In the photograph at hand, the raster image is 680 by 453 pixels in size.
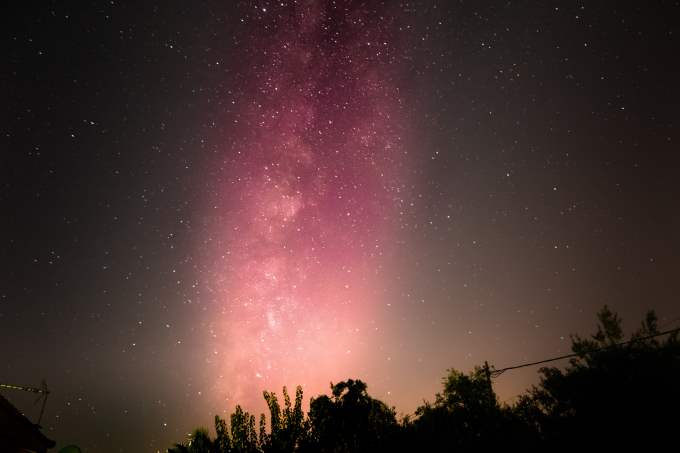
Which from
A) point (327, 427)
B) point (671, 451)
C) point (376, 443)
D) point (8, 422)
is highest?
point (8, 422)

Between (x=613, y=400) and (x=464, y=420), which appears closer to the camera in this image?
(x=613, y=400)

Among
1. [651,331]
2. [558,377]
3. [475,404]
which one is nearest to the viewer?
[558,377]

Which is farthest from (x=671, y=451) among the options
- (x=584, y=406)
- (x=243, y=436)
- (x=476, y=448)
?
(x=243, y=436)

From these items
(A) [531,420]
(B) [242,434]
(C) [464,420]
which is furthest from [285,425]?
(C) [464,420]

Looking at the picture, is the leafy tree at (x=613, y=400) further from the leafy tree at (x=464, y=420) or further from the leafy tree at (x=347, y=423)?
the leafy tree at (x=347, y=423)

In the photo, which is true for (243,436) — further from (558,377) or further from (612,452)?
(558,377)

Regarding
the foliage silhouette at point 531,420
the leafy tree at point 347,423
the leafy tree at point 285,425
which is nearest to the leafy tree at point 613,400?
the foliage silhouette at point 531,420

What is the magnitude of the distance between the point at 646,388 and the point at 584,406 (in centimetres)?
298

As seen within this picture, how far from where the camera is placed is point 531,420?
20125 millimetres

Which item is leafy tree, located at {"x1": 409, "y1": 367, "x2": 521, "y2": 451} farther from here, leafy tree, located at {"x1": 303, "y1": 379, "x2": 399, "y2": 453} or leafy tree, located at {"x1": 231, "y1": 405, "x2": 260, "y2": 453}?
leafy tree, located at {"x1": 231, "y1": 405, "x2": 260, "y2": 453}

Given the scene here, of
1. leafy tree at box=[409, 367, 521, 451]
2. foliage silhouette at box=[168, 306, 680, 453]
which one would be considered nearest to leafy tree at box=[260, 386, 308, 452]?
foliage silhouette at box=[168, 306, 680, 453]

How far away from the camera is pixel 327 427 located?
19156mm

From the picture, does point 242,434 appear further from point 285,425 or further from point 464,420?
point 464,420

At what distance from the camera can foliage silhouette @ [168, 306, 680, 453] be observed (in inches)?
599
